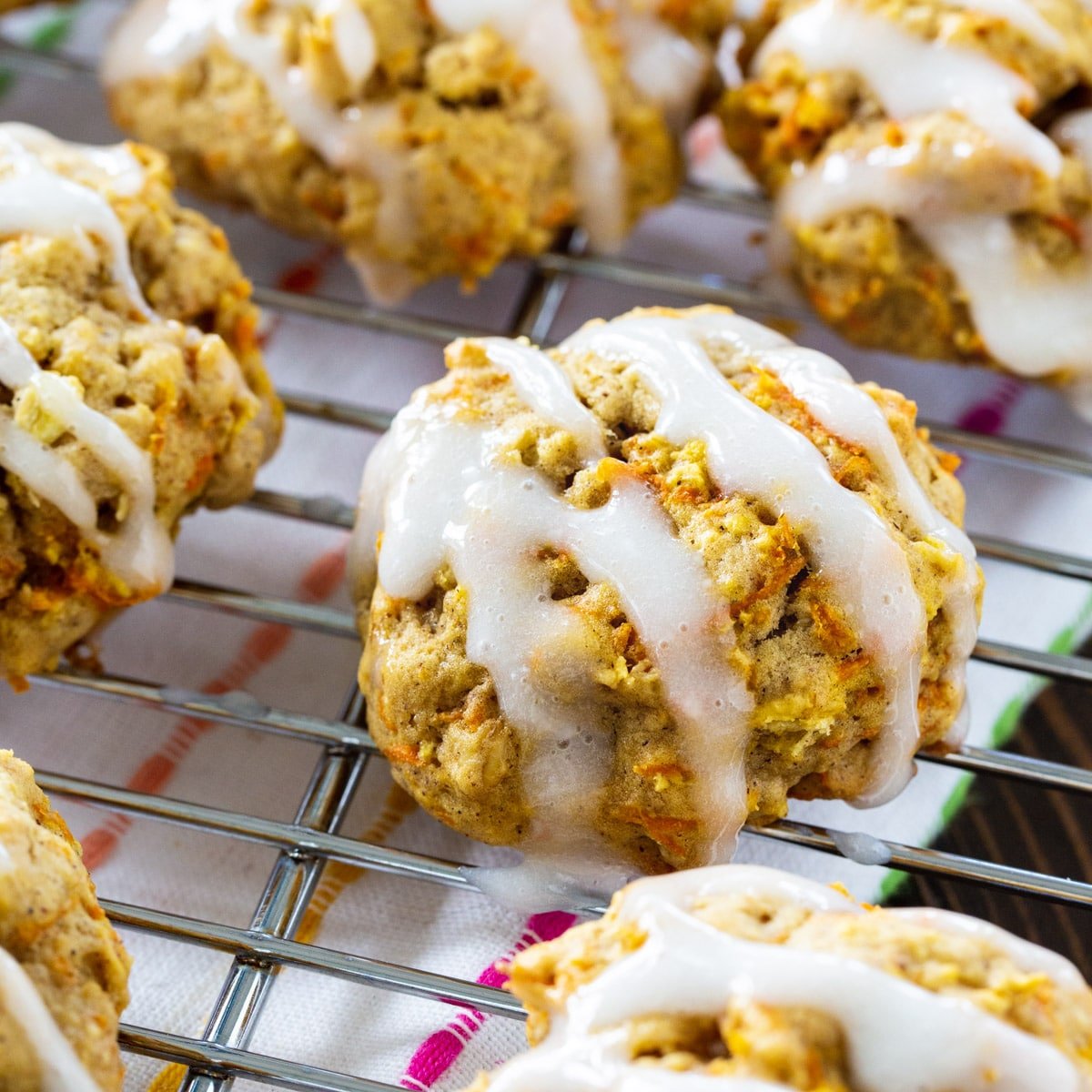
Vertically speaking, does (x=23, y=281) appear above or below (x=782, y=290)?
below

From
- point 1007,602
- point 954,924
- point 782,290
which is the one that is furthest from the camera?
point 782,290

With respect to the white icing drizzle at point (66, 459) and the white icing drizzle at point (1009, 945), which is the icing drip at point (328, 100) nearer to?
the white icing drizzle at point (66, 459)

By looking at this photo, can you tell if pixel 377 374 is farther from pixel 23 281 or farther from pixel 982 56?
pixel 982 56

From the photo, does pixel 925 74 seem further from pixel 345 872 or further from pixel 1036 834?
pixel 345 872

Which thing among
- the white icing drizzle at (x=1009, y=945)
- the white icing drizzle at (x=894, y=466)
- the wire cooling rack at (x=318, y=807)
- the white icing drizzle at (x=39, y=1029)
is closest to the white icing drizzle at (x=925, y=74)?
the wire cooling rack at (x=318, y=807)

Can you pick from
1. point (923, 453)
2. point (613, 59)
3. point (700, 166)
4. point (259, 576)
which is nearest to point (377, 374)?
point (259, 576)

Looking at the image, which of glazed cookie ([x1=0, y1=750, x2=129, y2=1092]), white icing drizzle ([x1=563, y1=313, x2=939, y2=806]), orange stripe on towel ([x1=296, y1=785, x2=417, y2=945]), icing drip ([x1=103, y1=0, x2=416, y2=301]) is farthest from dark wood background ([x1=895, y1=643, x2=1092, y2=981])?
icing drip ([x1=103, y1=0, x2=416, y2=301])

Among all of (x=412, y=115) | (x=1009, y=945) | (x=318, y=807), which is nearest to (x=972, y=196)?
(x=412, y=115)
